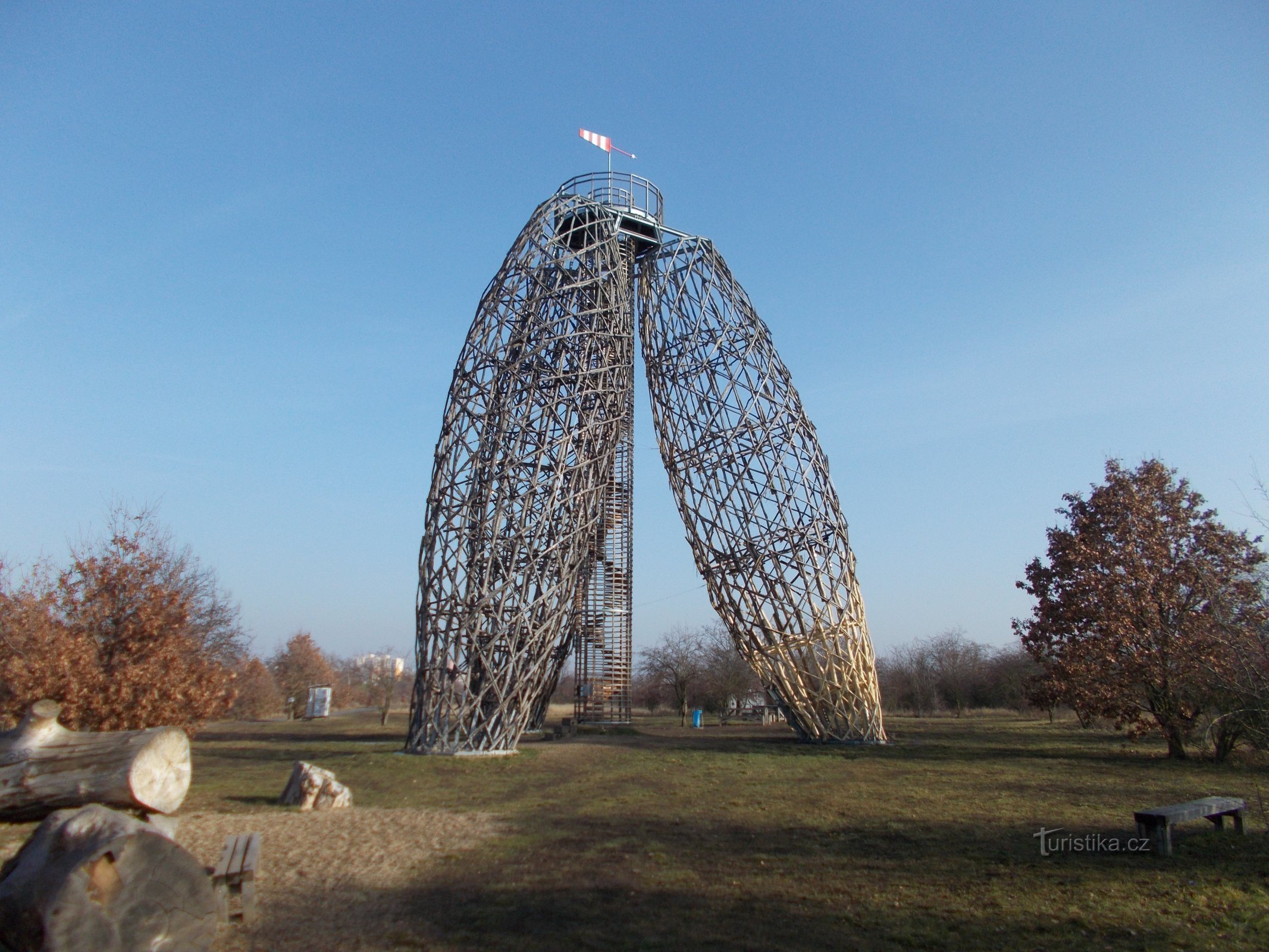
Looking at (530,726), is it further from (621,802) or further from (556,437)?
(621,802)

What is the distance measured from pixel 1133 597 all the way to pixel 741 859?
43.2 feet

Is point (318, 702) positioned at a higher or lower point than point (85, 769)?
lower

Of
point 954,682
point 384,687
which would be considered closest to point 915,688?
point 954,682

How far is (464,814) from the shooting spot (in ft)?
32.7

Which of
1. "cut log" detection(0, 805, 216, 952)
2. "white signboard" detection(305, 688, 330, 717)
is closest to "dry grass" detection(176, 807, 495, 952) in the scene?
"cut log" detection(0, 805, 216, 952)

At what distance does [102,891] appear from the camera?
4.75 m

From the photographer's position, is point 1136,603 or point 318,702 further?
point 318,702

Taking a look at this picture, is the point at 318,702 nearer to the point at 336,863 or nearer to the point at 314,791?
the point at 314,791

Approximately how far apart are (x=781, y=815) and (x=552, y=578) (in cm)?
832

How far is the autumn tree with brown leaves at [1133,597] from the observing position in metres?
15.8

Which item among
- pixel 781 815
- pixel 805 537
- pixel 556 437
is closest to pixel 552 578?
pixel 556 437

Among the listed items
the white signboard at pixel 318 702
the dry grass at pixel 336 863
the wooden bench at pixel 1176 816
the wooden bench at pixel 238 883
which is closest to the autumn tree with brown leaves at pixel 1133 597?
the wooden bench at pixel 1176 816

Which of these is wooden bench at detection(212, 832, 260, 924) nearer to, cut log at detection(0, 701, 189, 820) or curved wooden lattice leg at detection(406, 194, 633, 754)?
cut log at detection(0, 701, 189, 820)

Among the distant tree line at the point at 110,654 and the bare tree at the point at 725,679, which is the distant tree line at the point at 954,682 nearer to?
the bare tree at the point at 725,679
